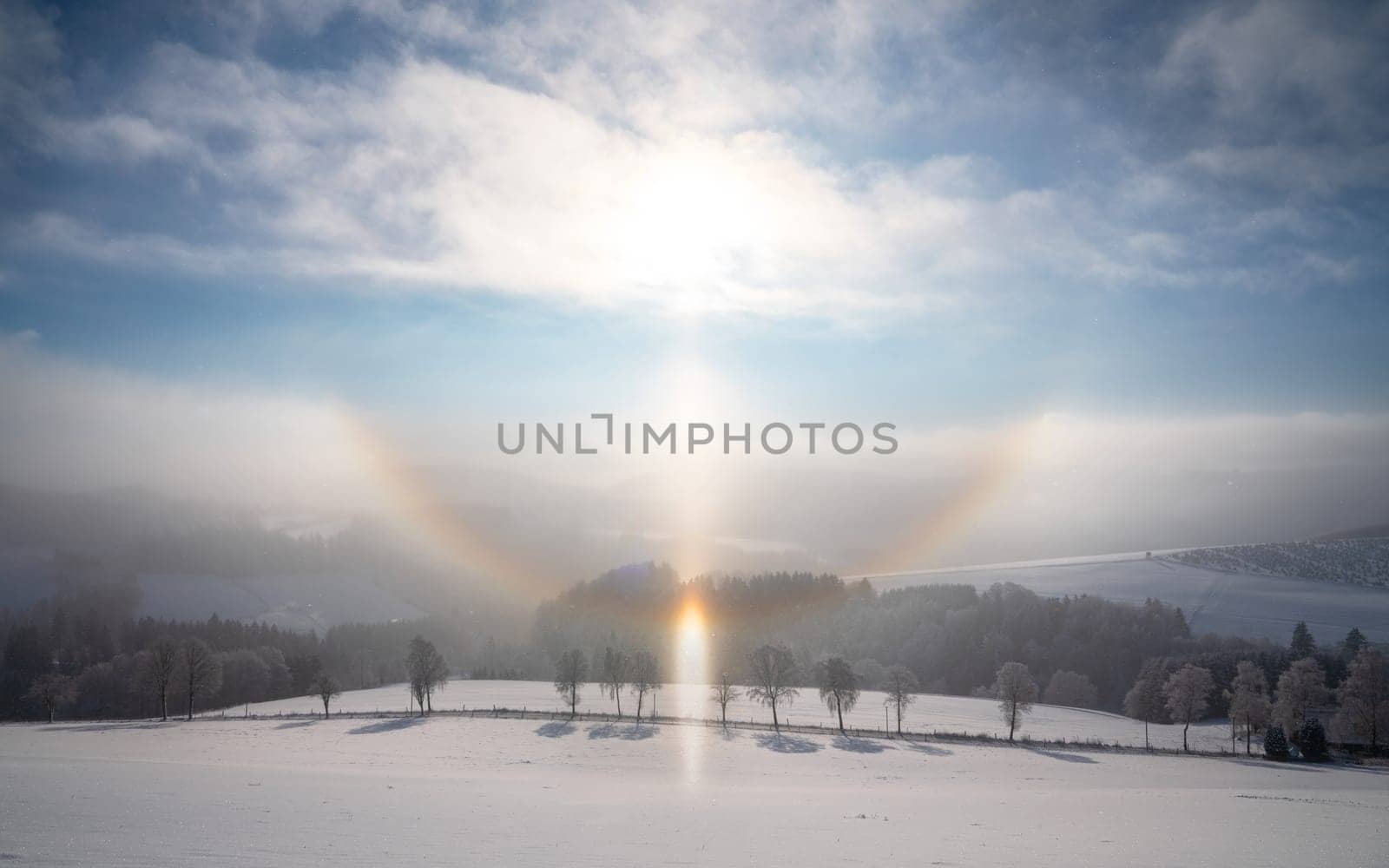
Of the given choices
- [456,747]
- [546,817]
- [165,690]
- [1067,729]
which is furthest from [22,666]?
[1067,729]

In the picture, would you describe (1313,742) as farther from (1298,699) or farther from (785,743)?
(785,743)

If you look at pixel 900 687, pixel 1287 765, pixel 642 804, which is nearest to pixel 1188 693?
pixel 1287 765

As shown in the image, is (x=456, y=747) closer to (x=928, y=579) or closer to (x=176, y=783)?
(x=176, y=783)

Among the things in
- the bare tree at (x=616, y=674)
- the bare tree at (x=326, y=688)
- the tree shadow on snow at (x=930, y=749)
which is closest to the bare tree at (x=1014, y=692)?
the tree shadow on snow at (x=930, y=749)

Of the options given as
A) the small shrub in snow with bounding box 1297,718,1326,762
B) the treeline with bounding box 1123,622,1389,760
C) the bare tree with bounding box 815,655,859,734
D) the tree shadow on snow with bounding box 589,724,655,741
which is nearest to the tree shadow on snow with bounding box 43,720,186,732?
the tree shadow on snow with bounding box 589,724,655,741

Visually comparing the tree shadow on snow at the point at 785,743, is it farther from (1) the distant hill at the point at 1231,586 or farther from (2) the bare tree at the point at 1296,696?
(1) the distant hill at the point at 1231,586

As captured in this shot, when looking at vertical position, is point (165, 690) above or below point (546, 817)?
below
